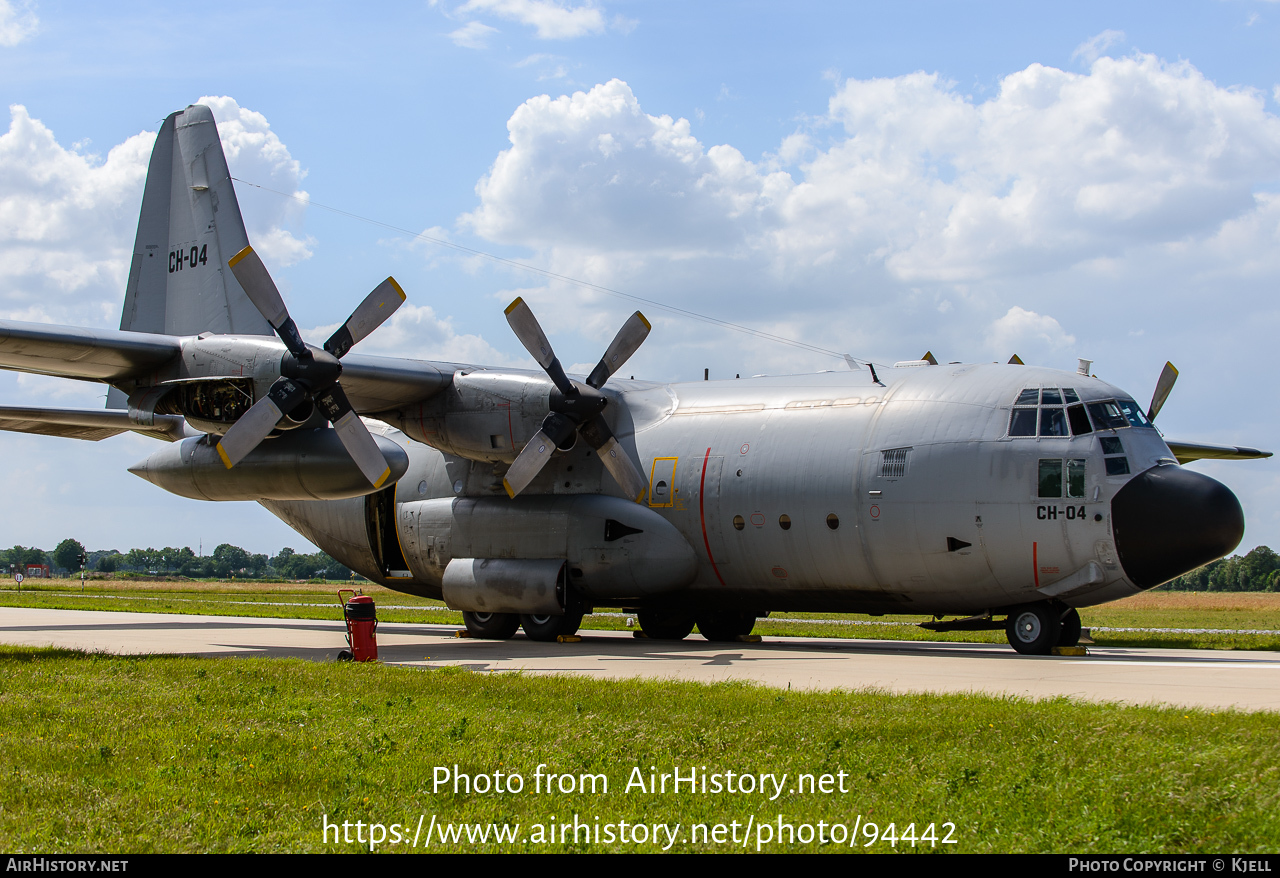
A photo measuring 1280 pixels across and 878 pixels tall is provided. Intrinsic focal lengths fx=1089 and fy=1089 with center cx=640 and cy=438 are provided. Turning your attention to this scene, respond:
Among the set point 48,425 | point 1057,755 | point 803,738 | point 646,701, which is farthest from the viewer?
point 48,425

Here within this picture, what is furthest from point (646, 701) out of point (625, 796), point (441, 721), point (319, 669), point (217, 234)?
point (217, 234)

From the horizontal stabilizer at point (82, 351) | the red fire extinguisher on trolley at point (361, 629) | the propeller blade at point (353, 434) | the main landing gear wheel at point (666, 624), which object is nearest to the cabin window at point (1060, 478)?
the main landing gear wheel at point (666, 624)

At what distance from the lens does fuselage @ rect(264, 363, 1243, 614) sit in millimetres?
16516

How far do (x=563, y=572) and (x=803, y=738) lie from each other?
12384 mm

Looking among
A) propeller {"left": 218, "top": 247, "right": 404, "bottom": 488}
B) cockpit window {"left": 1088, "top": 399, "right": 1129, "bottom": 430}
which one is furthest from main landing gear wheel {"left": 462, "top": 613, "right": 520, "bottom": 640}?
cockpit window {"left": 1088, "top": 399, "right": 1129, "bottom": 430}

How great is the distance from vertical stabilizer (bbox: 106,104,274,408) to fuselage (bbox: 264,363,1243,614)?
525 cm

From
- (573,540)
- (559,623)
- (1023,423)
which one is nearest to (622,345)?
(573,540)

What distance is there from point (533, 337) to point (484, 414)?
79.8 inches

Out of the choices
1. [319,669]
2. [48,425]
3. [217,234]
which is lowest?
[319,669]

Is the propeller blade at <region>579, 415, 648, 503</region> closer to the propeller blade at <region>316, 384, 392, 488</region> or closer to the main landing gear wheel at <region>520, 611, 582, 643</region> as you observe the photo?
the main landing gear wheel at <region>520, 611, 582, 643</region>

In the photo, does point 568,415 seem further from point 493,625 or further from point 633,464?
point 493,625

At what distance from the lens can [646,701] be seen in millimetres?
10875

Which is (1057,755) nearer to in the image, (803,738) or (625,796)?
(803,738)
